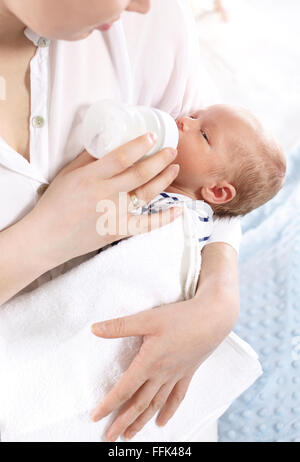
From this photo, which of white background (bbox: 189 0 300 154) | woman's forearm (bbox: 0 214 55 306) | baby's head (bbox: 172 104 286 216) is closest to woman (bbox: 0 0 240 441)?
woman's forearm (bbox: 0 214 55 306)

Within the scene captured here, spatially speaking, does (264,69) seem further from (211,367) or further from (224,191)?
(211,367)

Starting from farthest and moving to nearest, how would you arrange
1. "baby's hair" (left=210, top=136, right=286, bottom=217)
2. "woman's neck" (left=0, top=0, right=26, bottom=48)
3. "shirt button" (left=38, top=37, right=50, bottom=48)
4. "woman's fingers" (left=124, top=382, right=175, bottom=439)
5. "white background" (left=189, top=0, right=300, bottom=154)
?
1. "white background" (left=189, top=0, right=300, bottom=154)
2. "baby's hair" (left=210, top=136, right=286, bottom=217)
3. "woman's fingers" (left=124, top=382, right=175, bottom=439)
4. "shirt button" (left=38, top=37, right=50, bottom=48)
5. "woman's neck" (left=0, top=0, right=26, bottom=48)

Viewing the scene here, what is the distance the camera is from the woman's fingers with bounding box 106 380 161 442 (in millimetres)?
1147

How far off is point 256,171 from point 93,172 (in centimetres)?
44

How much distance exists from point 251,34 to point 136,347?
179 cm

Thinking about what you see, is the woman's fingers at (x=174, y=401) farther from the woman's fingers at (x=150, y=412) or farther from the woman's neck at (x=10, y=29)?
the woman's neck at (x=10, y=29)

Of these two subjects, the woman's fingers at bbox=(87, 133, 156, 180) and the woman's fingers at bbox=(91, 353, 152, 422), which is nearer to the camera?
the woman's fingers at bbox=(87, 133, 156, 180)

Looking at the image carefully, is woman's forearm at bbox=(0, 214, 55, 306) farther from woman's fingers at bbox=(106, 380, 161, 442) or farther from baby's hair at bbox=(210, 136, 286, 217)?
baby's hair at bbox=(210, 136, 286, 217)

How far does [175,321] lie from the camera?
1.13 m

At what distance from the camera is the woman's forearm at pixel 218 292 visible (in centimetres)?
117

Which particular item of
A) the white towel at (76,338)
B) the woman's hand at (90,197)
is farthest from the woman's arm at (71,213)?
the white towel at (76,338)

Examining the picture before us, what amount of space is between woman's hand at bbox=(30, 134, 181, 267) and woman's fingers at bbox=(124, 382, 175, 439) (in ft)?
1.20

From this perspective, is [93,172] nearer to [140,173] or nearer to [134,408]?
[140,173]

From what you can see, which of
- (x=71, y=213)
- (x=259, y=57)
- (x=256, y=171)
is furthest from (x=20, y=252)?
(x=259, y=57)
